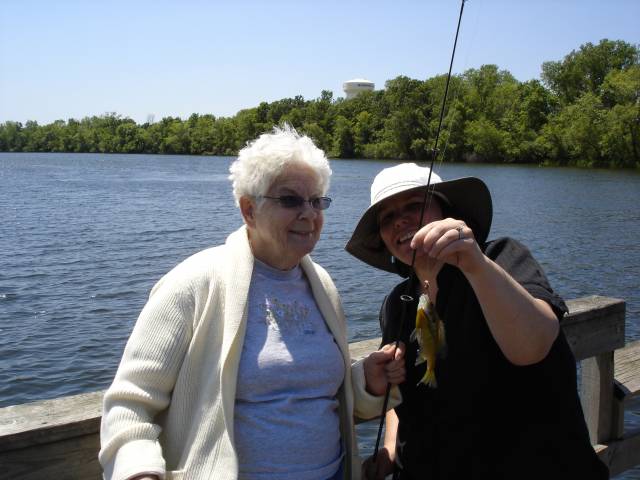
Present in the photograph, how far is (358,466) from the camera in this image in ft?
9.18

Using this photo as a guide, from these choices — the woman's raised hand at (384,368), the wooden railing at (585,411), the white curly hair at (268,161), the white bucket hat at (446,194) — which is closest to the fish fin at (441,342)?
the woman's raised hand at (384,368)

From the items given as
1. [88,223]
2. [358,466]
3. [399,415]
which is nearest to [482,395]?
[399,415]

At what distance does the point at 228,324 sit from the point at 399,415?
90 cm

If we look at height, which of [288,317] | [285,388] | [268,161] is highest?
[268,161]

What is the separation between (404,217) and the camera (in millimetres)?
2816

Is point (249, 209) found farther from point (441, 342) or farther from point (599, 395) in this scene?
point (599, 395)

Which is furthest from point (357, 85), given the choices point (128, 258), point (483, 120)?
point (128, 258)

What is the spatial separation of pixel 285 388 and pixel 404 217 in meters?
0.88

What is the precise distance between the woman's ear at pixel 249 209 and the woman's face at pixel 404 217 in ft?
1.84

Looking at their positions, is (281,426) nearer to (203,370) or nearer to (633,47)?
(203,370)

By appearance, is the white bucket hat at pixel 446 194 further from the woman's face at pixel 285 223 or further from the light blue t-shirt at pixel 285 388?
the light blue t-shirt at pixel 285 388

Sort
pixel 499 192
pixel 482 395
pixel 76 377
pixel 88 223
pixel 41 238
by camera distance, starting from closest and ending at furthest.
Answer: pixel 482 395 → pixel 76 377 → pixel 41 238 → pixel 88 223 → pixel 499 192

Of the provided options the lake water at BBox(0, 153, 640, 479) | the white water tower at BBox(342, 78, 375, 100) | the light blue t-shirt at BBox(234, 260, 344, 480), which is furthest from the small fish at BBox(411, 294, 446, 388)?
the white water tower at BBox(342, 78, 375, 100)

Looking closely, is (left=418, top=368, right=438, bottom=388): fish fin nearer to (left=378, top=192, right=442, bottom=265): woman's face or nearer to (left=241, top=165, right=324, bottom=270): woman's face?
(left=378, top=192, right=442, bottom=265): woman's face
